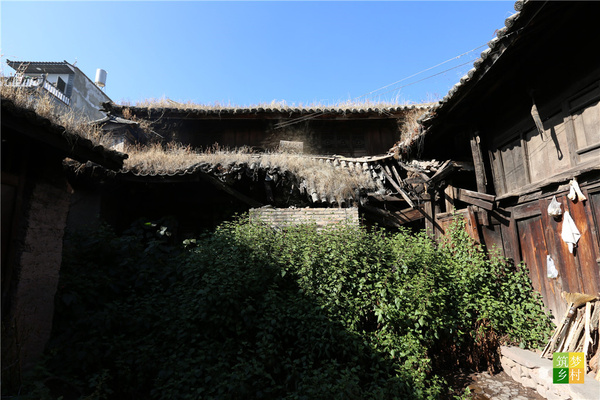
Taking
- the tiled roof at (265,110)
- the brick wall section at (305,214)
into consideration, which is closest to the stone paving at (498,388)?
the brick wall section at (305,214)

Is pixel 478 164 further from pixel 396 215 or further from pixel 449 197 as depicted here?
pixel 396 215

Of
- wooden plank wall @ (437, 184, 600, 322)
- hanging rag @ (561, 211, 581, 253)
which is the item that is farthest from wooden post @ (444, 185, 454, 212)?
hanging rag @ (561, 211, 581, 253)

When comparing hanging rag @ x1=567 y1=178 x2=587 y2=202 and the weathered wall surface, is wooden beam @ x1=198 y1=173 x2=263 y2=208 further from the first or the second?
hanging rag @ x1=567 y1=178 x2=587 y2=202

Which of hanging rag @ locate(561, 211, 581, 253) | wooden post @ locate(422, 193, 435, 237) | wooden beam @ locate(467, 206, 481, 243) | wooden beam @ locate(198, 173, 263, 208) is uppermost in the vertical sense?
wooden beam @ locate(198, 173, 263, 208)

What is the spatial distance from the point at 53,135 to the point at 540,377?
7.01m

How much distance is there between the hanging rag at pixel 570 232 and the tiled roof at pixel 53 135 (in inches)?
267

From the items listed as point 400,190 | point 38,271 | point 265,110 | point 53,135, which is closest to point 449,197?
point 400,190

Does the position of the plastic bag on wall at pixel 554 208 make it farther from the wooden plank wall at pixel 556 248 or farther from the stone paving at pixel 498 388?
the stone paving at pixel 498 388

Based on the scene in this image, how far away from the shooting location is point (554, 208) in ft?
16.3

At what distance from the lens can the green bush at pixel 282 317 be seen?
13.1 feet

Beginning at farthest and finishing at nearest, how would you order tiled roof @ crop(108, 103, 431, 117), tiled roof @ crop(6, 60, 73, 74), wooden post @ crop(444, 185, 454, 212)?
tiled roof @ crop(6, 60, 73, 74) → tiled roof @ crop(108, 103, 431, 117) → wooden post @ crop(444, 185, 454, 212)

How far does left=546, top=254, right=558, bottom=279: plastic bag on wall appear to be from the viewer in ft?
16.8

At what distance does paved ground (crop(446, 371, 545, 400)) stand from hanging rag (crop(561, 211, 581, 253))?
7.10 ft

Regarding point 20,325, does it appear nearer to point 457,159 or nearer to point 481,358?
point 481,358
